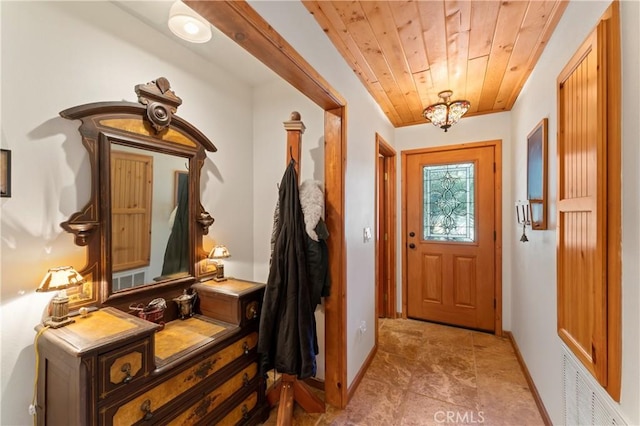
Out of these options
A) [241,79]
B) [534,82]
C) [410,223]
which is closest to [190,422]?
[241,79]

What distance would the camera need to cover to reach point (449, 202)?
3.11m

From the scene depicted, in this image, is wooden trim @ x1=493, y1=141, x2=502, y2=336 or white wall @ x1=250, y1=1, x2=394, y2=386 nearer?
white wall @ x1=250, y1=1, x2=394, y2=386

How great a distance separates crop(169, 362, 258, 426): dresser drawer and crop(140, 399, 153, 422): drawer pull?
5.4 inches

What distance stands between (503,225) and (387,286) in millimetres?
1474

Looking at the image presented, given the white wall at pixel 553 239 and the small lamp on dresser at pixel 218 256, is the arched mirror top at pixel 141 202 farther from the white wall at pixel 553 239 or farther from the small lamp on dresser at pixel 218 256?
the white wall at pixel 553 239

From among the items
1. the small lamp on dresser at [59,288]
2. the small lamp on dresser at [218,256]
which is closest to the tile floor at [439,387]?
the small lamp on dresser at [218,256]

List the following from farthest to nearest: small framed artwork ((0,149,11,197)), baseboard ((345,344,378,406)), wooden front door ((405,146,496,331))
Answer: wooden front door ((405,146,496,331)) < baseboard ((345,344,378,406)) < small framed artwork ((0,149,11,197))

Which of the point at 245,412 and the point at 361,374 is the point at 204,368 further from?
the point at 361,374

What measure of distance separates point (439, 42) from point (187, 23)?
4.93ft

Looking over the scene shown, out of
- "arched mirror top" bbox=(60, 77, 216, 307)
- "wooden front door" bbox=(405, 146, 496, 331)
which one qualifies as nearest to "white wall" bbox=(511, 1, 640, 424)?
"wooden front door" bbox=(405, 146, 496, 331)

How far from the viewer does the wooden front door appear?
2.95 metres

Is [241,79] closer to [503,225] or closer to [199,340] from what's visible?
[199,340]

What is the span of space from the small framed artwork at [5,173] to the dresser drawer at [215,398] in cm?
124

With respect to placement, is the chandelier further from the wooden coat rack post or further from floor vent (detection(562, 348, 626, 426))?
floor vent (detection(562, 348, 626, 426))
